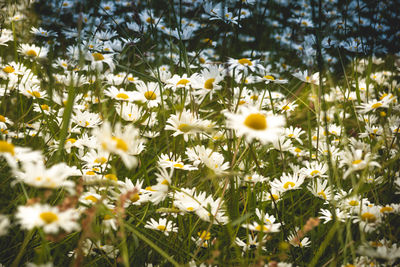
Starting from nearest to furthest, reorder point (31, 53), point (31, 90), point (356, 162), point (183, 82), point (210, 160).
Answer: point (356, 162) < point (210, 160) < point (183, 82) < point (31, 90) < point (31, 53)

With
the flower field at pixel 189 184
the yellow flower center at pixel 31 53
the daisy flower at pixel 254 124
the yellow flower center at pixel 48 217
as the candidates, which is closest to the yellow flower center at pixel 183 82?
the flower field at pixel 189 184

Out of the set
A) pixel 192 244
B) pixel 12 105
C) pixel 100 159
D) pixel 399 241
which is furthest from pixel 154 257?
pixel 12 105

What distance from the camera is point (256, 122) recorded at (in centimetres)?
60

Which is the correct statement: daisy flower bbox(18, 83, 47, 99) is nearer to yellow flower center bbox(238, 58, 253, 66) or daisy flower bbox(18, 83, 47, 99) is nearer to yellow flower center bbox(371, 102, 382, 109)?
yellow flower center bbox(238, 58, 253, 66)

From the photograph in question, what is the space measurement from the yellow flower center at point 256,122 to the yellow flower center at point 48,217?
0.37 metres

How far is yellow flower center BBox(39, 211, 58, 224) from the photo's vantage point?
424mm

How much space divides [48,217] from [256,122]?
1.30 feet

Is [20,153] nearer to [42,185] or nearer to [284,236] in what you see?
[42,185]

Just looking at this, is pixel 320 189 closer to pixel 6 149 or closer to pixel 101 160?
pixel 101 160

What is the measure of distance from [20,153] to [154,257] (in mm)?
430

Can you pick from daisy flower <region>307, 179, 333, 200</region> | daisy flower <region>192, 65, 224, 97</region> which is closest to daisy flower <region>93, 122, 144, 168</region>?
daisy flower <region>192, 65, 224, 97</region>

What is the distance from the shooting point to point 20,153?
1.84ft

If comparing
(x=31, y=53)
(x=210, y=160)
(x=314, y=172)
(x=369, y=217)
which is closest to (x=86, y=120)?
(x=210, y=160)

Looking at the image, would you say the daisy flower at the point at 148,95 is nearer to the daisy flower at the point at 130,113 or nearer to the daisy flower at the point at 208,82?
the daisy flower at the point at 130,113
